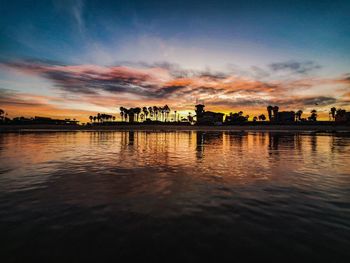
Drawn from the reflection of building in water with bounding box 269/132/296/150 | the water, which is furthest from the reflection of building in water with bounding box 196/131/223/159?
the water

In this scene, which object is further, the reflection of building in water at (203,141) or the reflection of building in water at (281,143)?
the reflection of building in water at (281,143)

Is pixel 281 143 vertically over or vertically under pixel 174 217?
over

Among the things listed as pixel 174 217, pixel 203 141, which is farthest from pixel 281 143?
pixel 174 217

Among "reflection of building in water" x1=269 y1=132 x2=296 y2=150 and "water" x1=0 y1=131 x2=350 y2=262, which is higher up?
"reflection of building in water" x1=269 y1=132 x2=296 y2=150

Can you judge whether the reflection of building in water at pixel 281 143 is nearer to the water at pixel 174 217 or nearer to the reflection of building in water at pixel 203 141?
the reflection of building in water at pixel 203 141

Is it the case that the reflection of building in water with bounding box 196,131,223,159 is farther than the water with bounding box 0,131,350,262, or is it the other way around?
the reflection of building in water with bounding box 196,131,223,159

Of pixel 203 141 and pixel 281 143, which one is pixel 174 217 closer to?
pixel 203 141

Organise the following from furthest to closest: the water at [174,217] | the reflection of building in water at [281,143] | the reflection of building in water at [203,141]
Result: the reflection of building in water at [281,143] < the reflection of building in water at [203,141] < the water at [174,217]

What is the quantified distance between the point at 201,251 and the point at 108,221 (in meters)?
3.08

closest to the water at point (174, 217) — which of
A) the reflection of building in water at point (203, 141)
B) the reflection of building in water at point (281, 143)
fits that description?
the reflection of building in water at point (203, 141)

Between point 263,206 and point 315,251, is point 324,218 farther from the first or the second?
point 315,251

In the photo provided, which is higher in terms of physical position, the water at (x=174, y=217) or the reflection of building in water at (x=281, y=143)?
the reflection of building in water at (x=281, y=143)

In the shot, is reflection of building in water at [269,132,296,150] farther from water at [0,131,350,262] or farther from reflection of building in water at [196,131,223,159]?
water at [0,131,350,262]

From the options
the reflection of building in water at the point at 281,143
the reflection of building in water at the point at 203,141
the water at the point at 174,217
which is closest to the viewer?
the water at the point at 174,217
